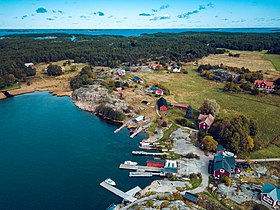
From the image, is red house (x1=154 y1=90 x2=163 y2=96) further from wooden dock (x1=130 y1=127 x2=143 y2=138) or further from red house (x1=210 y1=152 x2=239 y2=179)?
red house (x1=210 y1=152 x2=239 y2=179)

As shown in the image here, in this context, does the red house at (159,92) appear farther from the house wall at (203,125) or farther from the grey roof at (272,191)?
the grey roof at (272,191)

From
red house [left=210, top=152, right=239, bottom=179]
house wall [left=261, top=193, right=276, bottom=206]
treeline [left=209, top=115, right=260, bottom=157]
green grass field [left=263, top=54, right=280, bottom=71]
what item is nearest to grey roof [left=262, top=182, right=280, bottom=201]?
house wall [left=261, top=193, right=276, bottom=206]

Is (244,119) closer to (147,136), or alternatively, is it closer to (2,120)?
(147,136)

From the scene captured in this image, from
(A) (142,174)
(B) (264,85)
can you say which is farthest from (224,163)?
(B) (264,85)

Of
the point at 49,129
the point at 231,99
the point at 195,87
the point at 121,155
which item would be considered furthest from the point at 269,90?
the point at 49,129

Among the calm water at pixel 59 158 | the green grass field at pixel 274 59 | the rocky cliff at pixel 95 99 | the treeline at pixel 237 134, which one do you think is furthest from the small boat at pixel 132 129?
the green grass field at pixel 274 59
